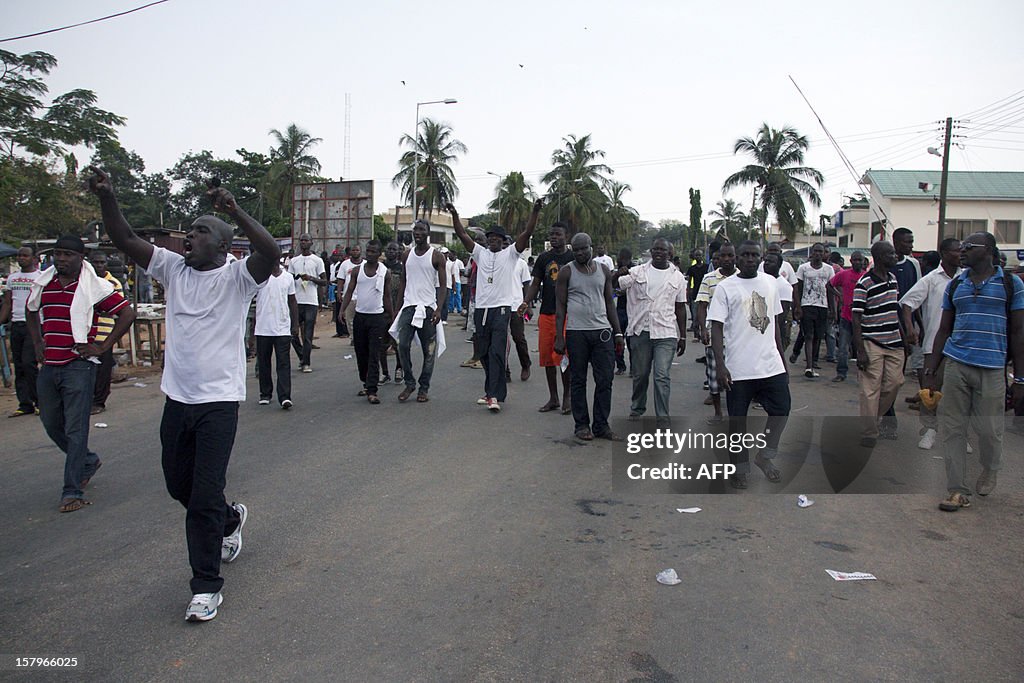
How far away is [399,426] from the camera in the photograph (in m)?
8.09

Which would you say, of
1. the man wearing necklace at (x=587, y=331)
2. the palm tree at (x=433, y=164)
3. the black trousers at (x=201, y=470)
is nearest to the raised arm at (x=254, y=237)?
the black trousers at (x=201, y=470)

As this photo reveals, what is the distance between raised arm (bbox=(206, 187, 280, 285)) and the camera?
11.8ft

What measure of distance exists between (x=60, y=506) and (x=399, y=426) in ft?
10.9

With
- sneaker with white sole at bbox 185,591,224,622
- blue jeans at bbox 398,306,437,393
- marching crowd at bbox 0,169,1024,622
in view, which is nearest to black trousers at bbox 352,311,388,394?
marching crowd at bbox 0,169,1024,622

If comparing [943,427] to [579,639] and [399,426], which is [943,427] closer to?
[579,639]

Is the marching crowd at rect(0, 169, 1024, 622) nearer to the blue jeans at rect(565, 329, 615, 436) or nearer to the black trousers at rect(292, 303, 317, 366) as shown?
the blue jeans at rect(565, 329, 615, 436)

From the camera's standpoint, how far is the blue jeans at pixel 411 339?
9.43m

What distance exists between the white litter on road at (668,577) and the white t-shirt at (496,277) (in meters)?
5.06

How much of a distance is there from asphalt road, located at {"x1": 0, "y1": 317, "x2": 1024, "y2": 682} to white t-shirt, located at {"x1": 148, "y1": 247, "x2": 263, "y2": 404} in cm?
106

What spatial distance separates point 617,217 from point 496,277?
56.5 metres

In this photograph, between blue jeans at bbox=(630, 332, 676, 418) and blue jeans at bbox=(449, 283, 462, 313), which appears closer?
blue jeans at bbox=(630, 332, 676, 418)

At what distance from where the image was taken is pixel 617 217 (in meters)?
64.1

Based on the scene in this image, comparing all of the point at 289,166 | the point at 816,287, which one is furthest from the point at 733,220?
the point at 816,287

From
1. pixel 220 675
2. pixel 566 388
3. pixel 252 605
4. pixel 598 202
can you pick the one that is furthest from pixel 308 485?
pixel 598 202
